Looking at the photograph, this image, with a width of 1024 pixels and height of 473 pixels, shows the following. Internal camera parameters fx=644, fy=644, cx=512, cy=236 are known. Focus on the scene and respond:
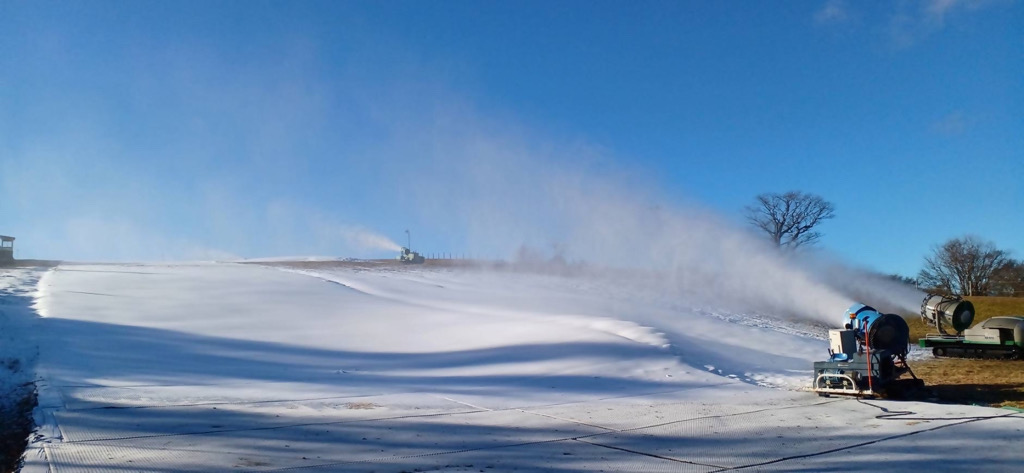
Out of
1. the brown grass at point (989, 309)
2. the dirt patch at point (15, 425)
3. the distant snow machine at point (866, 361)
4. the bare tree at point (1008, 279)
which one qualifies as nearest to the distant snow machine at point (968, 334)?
the distant snow machine at point (866, 361)

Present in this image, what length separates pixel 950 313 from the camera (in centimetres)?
1981

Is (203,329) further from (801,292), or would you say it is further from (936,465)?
(801,292)

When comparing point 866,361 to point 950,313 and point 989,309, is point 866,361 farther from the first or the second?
point 989,309

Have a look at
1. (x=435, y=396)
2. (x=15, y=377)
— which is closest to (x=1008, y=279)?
(x=435, y=396)

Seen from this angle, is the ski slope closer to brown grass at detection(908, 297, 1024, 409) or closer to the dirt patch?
the dirt patch

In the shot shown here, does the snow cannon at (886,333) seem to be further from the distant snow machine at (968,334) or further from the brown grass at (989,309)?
the brown grass at (989,309)

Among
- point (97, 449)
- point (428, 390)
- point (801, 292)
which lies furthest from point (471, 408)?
point (801, 292)

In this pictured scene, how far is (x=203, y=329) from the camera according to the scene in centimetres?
1758

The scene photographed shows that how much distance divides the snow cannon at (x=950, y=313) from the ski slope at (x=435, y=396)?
357 cm

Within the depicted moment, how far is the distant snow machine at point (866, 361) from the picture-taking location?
1185 centimetres

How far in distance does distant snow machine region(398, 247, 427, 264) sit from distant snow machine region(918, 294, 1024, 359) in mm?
44401

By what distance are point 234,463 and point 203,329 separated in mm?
12613

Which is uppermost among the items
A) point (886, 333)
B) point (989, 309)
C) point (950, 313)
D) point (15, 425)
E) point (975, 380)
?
point (989, 309)

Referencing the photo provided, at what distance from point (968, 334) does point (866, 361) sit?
412 inches
